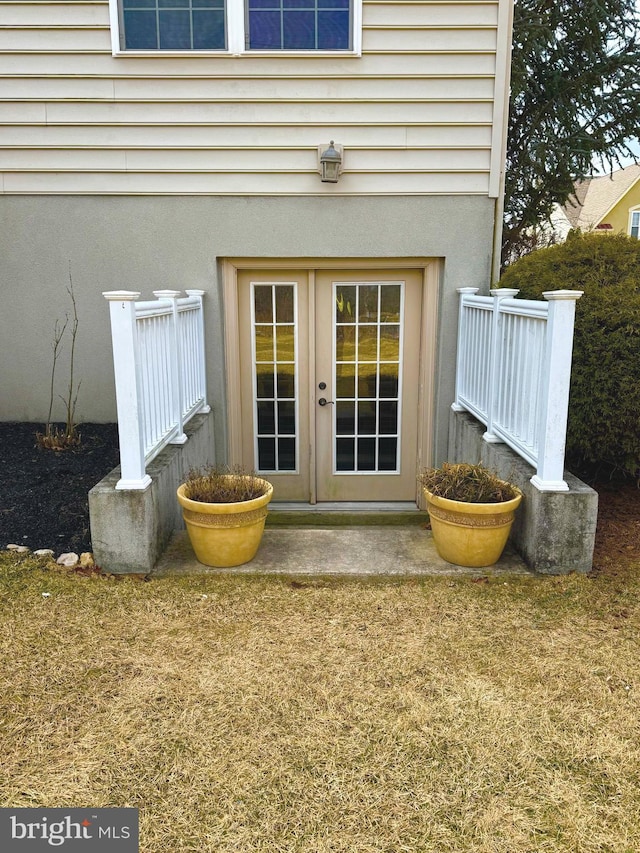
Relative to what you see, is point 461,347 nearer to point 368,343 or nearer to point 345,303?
point 368,343

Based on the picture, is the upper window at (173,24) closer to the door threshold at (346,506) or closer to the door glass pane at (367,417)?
the door glass pane at (367,417)

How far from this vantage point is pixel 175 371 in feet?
14.8

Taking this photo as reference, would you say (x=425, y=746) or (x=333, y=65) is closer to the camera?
(x=425, y=746)

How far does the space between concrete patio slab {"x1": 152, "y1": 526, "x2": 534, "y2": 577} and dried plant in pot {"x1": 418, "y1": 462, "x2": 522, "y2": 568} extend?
99 millimetres

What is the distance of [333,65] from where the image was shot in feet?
16.7

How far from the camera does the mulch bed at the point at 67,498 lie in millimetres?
4066

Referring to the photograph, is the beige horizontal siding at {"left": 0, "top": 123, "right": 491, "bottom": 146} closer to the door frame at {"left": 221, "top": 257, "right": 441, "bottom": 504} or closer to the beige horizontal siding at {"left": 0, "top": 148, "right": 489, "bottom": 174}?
the beige horizontal siding at {"left": 0, "top": 148, "right": 489, "bottom": 174}

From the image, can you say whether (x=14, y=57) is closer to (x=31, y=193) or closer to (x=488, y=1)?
(x=31, y=193)

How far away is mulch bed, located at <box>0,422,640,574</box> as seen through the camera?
13.3ft

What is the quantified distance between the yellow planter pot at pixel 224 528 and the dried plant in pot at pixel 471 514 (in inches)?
42.0

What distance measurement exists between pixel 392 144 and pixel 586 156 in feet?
11.3

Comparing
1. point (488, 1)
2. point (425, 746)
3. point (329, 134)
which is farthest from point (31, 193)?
point (425, 746)

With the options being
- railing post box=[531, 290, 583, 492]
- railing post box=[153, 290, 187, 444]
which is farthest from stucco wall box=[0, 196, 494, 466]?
railing post box=[531, 290, 583, 492]

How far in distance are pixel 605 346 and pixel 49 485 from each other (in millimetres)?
3802
